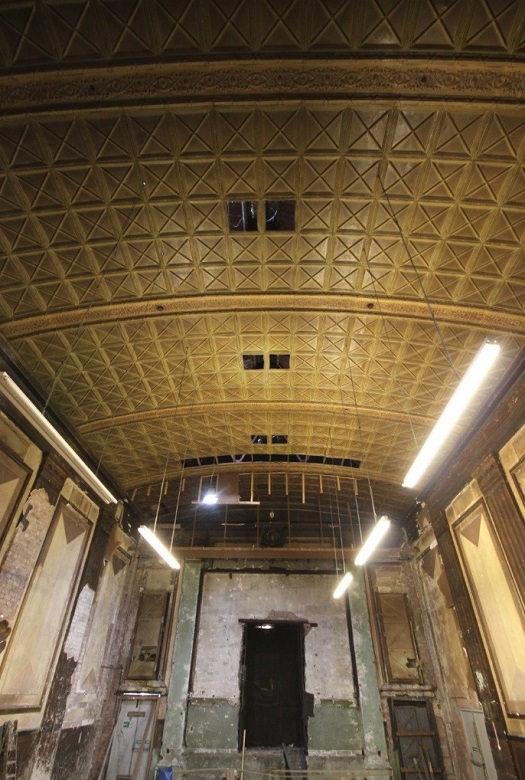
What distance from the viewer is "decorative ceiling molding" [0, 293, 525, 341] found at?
6.15 m

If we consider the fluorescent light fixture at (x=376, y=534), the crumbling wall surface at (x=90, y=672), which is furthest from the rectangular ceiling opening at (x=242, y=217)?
the crumbling wall surface at (x=90, y=672)

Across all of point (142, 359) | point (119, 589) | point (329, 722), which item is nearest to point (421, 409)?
point (142, 359)

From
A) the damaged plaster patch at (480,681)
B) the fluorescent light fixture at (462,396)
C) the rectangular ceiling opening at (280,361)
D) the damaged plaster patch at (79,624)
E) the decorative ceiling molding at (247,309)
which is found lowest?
the damaged plaster patch at (480,681)

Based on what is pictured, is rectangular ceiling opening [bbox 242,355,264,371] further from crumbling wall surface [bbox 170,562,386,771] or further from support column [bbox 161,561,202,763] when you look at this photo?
support column [bbox 161,561,202,763]

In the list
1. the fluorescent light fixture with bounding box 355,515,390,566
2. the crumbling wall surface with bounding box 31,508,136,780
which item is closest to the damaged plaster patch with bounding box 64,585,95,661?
the crumbling wall surface with bounding box 31,508,136,780

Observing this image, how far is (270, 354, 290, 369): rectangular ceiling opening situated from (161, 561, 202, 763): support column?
7.35m

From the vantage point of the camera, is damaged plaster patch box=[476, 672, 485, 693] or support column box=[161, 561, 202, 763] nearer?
damaged plaster patch box=[476, 672, 485, 693]

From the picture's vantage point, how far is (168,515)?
42.9 ft

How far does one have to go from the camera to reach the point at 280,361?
7.74 meters

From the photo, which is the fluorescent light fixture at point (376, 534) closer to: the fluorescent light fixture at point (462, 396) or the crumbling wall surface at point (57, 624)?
the fluorescent light fixture at point (462, 396)

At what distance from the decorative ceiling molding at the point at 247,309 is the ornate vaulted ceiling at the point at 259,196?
1.2 inches

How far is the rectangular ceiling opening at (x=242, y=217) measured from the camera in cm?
539

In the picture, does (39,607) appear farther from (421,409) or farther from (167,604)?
(421,409)

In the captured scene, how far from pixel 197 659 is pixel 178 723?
4.48 feet
